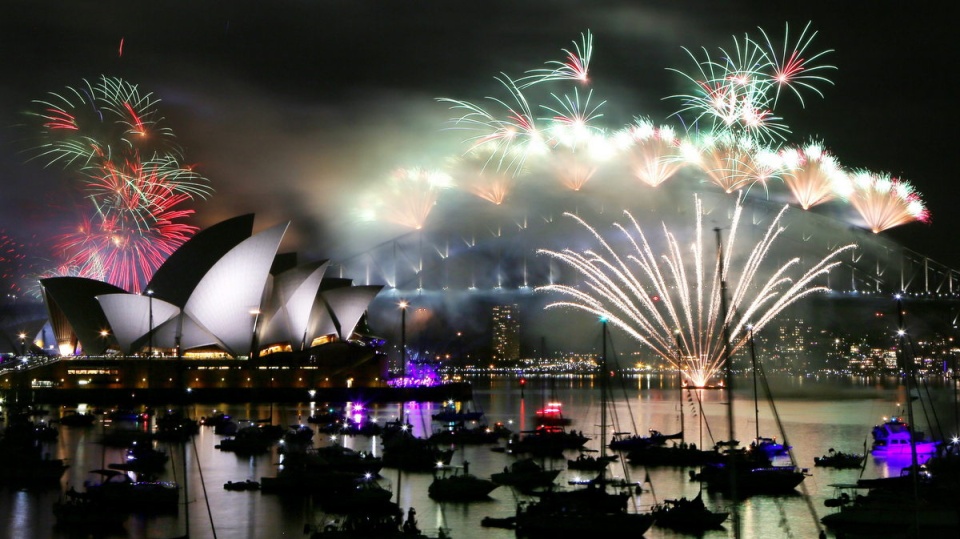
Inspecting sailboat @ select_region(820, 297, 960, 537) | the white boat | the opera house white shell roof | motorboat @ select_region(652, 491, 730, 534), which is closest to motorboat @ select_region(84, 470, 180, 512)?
motorboat @ select_region(652, 491, 730, 534)

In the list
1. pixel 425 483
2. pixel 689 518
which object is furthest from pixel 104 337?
pixel 689 518

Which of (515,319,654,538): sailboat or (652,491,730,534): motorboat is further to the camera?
(652,491,730,534): motorboat

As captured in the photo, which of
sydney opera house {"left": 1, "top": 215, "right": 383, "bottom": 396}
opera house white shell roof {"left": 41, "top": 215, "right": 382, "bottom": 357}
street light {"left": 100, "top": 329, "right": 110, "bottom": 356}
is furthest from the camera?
street light {"left": 100, "top": 329, "right": 110, "bottom": 356}

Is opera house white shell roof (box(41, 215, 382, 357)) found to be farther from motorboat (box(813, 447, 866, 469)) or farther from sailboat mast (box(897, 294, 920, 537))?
sailboat mast (box(897, 294, 920, 537))

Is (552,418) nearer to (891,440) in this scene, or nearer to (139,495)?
(891,440)

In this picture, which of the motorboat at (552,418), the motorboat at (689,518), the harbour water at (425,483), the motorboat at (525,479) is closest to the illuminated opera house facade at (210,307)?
the harbour water at (425,483)

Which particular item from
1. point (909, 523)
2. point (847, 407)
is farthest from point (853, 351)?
point (909, 523)

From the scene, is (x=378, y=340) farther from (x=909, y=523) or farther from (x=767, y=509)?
(x=909, y=523)
